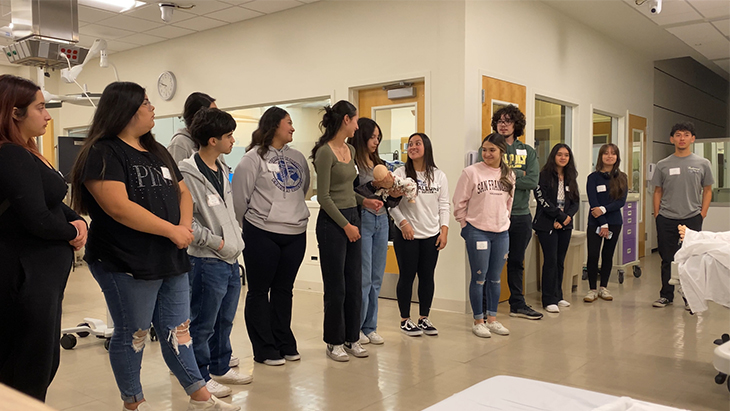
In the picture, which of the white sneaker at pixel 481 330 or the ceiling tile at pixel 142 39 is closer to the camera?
the white sneaker at pixel 481 330

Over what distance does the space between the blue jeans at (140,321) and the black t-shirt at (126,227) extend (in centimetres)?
6

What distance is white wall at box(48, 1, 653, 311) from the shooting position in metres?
5.14

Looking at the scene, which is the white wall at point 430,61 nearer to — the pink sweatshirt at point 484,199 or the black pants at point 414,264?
the pink sweatshirt at point 484,199

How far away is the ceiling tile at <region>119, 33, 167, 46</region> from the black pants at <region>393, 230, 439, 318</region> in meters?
5.08

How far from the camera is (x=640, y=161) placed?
855 cm

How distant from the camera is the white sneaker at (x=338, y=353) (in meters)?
3.58

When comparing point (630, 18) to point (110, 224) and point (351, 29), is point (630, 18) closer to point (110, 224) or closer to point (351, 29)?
point (351, 29)

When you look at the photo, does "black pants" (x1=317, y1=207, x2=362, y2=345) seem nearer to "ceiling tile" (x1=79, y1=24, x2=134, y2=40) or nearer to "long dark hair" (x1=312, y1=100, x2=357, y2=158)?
"long dark hair" (x1=312, y1=100, x2=357, y2=158)

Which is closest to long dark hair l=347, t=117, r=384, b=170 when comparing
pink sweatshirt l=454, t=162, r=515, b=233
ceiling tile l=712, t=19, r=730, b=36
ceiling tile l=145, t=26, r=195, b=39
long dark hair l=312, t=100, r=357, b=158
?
long dark hair l=312, t=100, r=357, b=158

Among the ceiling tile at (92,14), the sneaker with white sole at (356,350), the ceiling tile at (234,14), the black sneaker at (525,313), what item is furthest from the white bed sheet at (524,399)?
the ceiling tile at (92,14)

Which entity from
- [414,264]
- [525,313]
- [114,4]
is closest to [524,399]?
[414,264]

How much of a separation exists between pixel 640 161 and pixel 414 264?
5819 mm

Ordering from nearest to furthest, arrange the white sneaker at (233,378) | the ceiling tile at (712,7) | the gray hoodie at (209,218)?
the gray hoodie at (209,218) → the white sneaker at (233,378) → the ceiling tile at (712,7)

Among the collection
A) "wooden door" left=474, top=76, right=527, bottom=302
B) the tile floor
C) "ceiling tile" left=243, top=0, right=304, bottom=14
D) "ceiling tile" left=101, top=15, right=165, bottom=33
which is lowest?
the tile floor
